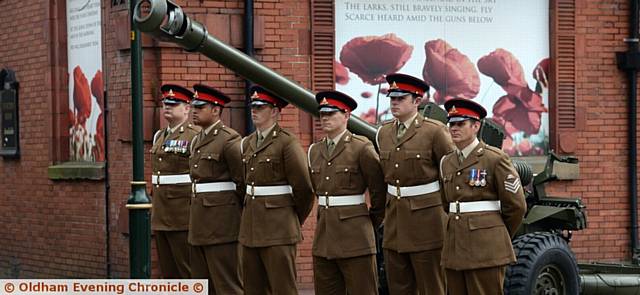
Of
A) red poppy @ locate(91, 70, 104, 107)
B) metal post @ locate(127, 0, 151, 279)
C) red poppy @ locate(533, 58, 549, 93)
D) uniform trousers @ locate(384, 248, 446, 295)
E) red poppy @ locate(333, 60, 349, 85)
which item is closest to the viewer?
uniform trousers @ locate(384, 248, 446, 295)

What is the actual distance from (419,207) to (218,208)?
181cm

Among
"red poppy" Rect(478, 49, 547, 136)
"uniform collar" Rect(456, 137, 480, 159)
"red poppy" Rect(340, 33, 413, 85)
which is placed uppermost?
"red poppy" Rect(340, 33, 413, 85)

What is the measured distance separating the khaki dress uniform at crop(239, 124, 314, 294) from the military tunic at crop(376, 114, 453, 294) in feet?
2.60

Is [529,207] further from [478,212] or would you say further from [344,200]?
[478,212]

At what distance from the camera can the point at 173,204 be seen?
11477 millimetres

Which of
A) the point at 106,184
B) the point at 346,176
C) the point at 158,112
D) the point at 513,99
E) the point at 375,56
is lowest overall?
the point at 106,184

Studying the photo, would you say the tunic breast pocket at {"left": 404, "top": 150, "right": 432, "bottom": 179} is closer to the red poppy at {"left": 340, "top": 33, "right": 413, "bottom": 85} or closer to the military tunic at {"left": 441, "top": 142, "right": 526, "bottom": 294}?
the military tunic at {"left": 441, "top": 142, "right": 526, "bottom": 294}

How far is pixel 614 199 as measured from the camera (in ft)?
50.3

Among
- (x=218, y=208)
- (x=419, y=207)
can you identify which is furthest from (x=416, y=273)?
(x=218, y=208)

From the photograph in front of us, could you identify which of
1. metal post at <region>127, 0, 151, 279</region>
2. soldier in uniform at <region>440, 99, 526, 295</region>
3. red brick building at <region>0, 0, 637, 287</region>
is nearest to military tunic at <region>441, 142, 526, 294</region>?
soldier in uniform at <region>440, 99, 526, 295</region>

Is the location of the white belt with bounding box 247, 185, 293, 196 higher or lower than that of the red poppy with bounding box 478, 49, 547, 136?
lower

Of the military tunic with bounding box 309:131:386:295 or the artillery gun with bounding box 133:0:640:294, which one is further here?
the artillery gun with bounding box 133:0:640:294

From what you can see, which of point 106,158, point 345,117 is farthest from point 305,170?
point 106,158

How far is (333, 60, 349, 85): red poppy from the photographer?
1421 centimetres
